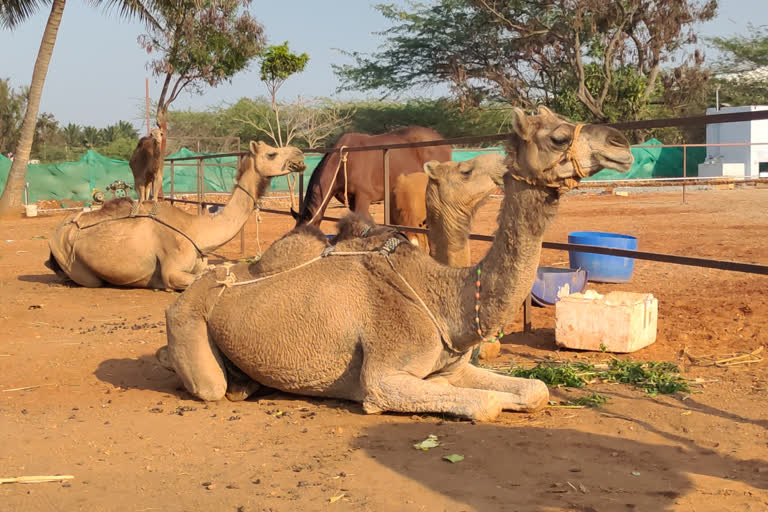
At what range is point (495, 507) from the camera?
311 cm

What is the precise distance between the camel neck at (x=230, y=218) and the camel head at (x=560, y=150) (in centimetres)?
553

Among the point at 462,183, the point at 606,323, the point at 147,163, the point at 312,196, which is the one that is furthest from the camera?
the point at 147,163

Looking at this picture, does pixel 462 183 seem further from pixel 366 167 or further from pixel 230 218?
pixel 366 167

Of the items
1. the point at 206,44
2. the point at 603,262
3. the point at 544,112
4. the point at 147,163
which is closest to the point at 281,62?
the point at 206,44

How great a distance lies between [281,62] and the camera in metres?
28.9

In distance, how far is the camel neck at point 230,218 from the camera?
8.89 meters

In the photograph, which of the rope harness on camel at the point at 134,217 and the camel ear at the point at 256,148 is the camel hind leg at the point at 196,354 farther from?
the rope harness on camel at the point at 134,217

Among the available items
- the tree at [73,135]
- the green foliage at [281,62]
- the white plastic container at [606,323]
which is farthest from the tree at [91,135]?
the white plastic container at [606,323]

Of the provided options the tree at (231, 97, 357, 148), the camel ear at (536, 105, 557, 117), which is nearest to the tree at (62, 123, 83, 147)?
the tree at (231, 97, 357, 148)

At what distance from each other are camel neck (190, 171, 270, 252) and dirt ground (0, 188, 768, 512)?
2473 mm

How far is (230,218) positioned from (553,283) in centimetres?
355

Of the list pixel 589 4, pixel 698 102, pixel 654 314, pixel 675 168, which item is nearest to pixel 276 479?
pixel 654 314

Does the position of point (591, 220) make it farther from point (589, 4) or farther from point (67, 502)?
point (589, 4)

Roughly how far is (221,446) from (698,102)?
134ft
